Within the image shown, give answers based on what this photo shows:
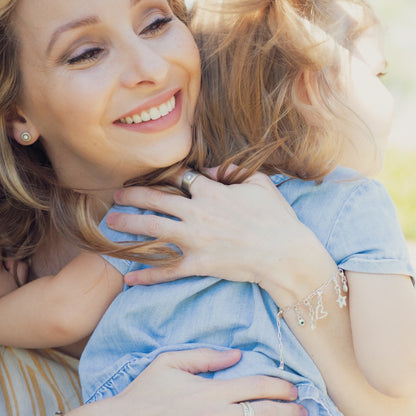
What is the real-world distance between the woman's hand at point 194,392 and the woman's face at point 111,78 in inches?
25.2

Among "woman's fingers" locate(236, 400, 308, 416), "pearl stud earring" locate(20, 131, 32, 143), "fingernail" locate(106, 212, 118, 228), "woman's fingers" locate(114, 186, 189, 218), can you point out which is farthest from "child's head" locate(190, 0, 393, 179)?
"woman's fingers" locate(236, 400, 308, 416)

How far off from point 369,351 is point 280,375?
272mm

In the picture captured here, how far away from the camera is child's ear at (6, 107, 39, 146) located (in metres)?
2.38

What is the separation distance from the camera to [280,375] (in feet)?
6.66

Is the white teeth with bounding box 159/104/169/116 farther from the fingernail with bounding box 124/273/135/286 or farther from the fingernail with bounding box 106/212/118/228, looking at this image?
the fingernail with bounding box 124/273/135/286

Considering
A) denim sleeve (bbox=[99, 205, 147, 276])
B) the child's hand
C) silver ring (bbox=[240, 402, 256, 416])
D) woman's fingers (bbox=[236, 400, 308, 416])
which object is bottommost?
woman's fingers (bbox=[236, 400, 308, 416])

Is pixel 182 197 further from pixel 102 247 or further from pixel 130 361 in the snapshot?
pixel 130 361

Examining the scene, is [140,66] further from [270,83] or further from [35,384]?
[35,384]

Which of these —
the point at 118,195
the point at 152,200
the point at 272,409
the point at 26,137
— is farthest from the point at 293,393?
the point at 26,137

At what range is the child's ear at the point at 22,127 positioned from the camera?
2380mm

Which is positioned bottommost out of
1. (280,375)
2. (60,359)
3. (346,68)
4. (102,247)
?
(60,359)

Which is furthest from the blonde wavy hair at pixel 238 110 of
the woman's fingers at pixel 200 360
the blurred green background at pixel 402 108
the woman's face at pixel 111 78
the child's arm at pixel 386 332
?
the blurred green background at pixel 402 108

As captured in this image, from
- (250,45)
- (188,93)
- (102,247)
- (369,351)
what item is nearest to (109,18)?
(188,93)

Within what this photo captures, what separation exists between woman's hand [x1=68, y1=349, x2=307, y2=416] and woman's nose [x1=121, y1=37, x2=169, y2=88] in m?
0.85
